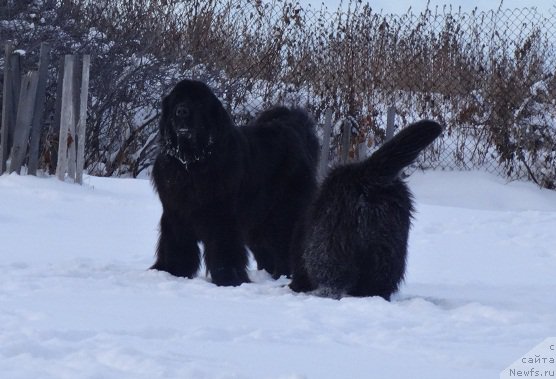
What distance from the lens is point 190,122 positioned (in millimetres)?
5750

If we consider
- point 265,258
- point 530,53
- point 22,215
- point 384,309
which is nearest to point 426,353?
point 384,309

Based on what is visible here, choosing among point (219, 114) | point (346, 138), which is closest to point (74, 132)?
point (346, 138)

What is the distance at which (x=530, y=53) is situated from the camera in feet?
42.3

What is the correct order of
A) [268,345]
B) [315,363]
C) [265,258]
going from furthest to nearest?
[265,258] → [268,345] → [315,363]

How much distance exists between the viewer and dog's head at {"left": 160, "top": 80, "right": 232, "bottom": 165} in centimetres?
575

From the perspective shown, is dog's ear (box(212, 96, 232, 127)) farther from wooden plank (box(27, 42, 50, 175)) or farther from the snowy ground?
wooden plank (box(27, 42, 50, 175))

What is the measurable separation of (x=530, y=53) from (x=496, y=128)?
A: 4.40 ft

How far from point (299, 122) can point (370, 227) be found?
5.88 ft

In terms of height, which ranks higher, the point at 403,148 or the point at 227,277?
the point at 403,148

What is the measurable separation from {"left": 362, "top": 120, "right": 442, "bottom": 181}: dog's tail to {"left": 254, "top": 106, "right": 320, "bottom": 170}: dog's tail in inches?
55.4

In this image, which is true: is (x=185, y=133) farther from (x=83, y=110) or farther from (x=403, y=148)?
(x=83, y=110)

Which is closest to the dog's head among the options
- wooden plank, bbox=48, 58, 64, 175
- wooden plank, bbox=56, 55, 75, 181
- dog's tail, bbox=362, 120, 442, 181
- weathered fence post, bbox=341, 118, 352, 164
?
dog's tail, bbox=362, 120, 442, 181

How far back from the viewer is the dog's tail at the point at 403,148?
5215mm

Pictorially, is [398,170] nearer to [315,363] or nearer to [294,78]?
[315,363]
